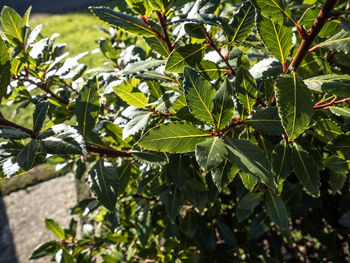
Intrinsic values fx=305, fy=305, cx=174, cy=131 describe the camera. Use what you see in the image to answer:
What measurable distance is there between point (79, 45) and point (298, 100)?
7.69m

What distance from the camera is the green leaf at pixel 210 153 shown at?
781mm

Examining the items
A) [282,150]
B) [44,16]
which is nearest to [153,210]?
[282,150]

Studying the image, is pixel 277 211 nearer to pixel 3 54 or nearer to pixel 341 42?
pixel 341 42

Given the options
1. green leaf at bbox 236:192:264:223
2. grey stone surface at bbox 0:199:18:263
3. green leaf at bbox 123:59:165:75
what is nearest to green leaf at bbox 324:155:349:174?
green leaf at bbox 236:192:264:223

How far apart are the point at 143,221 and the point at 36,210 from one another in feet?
8.34

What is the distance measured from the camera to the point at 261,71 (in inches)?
42.7

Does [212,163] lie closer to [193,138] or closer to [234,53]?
[193,138]

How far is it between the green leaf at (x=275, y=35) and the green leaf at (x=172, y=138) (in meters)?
0.34

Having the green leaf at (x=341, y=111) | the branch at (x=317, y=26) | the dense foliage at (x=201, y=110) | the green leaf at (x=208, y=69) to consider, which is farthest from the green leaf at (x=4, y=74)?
the green leaf at (x=341, y=111)

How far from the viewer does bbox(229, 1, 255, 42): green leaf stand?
100 cm

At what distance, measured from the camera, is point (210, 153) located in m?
0.81

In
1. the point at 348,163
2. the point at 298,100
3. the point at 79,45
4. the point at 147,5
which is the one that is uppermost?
the point at 147,5

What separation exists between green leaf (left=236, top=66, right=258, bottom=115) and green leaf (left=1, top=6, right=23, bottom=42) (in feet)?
3.56

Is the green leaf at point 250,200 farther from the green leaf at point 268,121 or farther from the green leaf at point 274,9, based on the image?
the green leaf at point 274,9
